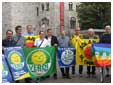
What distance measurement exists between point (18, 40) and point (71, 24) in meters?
59.2

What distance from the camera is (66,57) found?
13.0 metres

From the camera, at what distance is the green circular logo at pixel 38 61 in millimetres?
11672

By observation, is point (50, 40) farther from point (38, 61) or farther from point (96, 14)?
point (96, 14)

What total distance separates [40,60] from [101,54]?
6.32 ft

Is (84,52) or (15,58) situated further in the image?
(84,52)

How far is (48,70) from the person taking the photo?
12.3m

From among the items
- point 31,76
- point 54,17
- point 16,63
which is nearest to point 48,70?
point 31,76

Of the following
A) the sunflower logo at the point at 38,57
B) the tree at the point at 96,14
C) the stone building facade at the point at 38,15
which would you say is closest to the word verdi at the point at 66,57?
the sunflower logo at the point at 38,57

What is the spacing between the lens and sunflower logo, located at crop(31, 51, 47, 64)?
11.7 meters

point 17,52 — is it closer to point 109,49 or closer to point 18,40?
point 18,40

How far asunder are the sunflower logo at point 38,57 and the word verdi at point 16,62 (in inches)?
16.6

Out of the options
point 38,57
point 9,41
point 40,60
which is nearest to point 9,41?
point 9,41

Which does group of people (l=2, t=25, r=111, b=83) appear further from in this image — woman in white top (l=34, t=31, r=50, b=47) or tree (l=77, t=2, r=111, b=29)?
tree (l=77, t=2, r=111, b=29)

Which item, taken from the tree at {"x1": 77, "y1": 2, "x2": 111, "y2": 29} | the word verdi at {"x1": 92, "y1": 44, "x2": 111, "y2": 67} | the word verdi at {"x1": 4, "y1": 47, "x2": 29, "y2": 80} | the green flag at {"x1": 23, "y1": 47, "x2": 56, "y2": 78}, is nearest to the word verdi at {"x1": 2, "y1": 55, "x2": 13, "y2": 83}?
the word verdi at {"x1": 4, "y1": 47, "x2": 29, "y2": 80}
